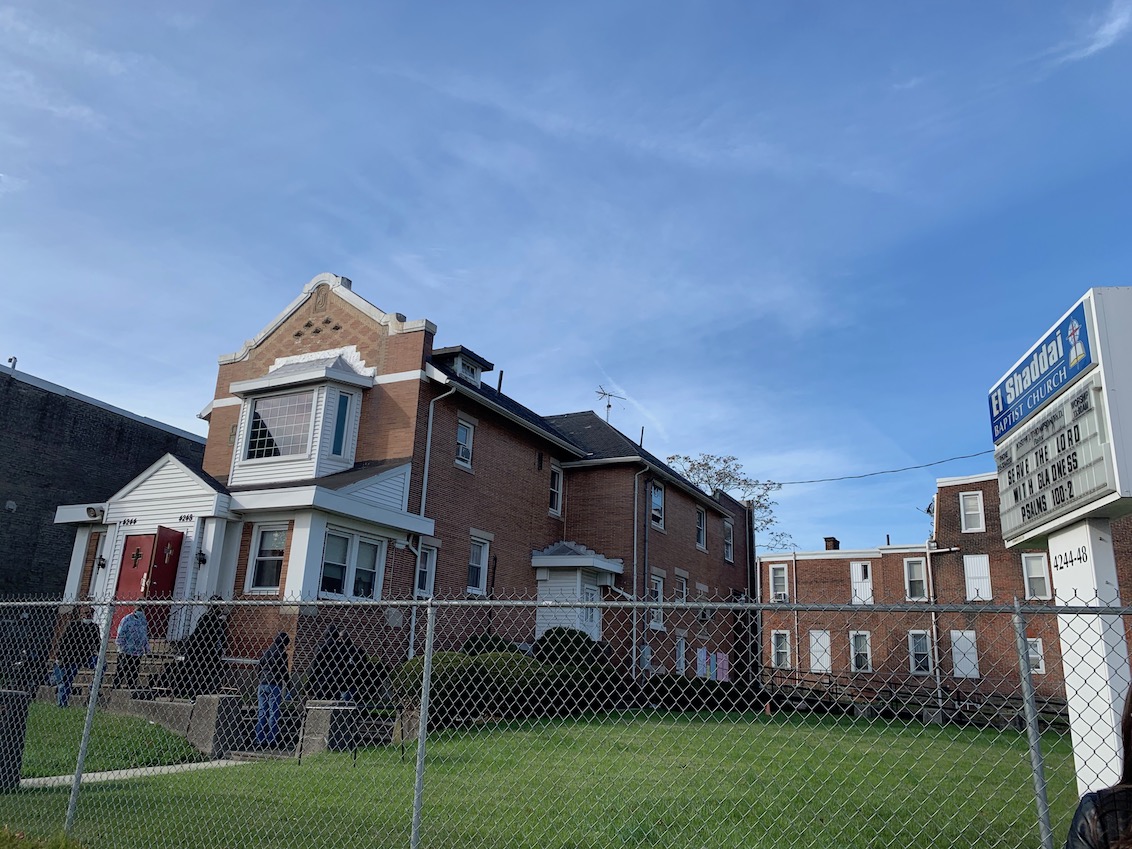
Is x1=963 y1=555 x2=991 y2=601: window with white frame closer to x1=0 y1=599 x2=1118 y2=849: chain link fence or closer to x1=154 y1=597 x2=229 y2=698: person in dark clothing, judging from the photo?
x1=0 y1=599 x2=1118 y2=849: chain link fence

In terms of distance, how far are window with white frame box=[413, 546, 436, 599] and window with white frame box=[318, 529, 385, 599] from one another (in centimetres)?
131

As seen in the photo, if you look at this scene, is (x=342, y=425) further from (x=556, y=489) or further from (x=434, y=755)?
(x=434, y=755)

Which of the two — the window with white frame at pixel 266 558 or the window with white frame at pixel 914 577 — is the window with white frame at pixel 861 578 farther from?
the window with white frame at pixel 266 558

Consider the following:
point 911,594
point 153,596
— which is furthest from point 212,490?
point 911,594

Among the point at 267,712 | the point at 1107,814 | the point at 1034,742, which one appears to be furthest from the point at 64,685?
the point at 1107,814

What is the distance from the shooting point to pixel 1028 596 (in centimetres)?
3183

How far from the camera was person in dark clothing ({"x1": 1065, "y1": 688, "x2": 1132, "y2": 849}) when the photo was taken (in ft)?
8.16

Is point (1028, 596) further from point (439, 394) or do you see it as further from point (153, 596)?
point (153, 596)

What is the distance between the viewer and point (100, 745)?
11.3 metres

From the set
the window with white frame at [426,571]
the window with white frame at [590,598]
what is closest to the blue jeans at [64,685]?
the window with white frame at [426,571]

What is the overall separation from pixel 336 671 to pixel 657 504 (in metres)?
15.3

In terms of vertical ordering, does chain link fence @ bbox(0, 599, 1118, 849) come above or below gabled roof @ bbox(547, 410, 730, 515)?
below

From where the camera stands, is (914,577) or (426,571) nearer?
(426,571)

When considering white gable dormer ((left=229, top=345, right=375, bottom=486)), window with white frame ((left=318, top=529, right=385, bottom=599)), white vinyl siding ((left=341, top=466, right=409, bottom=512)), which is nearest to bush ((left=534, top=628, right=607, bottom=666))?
window with white frame ((left=318, top=529, right=385, bottom=599))
